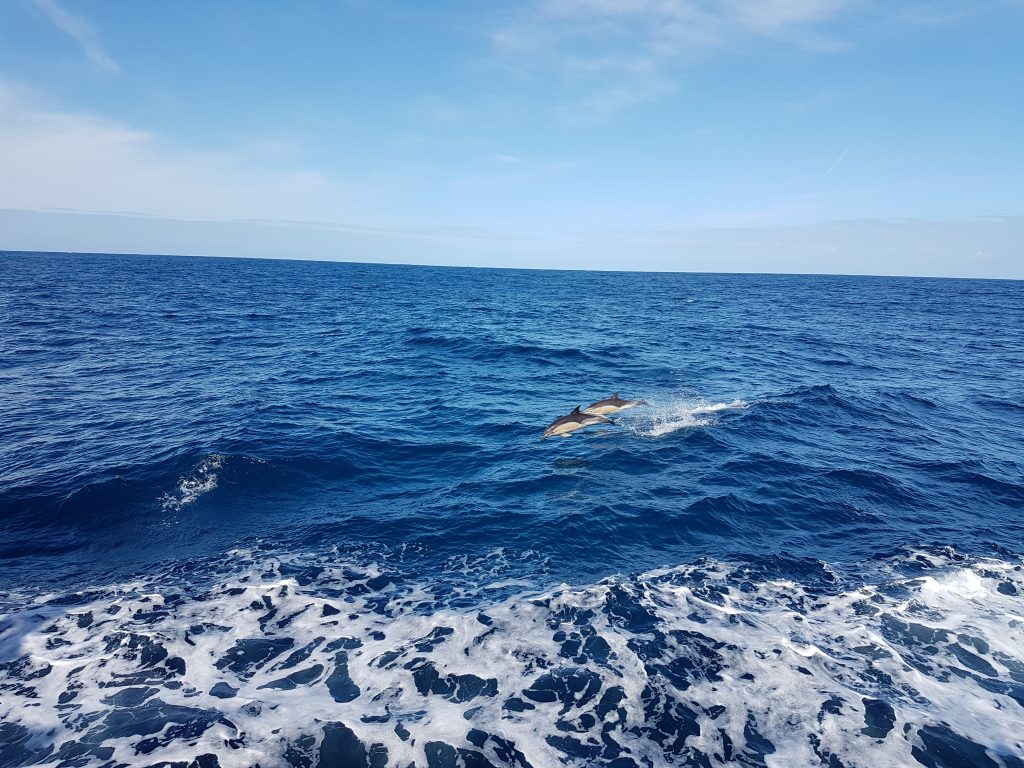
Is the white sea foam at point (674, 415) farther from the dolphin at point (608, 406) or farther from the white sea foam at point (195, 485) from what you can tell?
the white sea foam at point (195, 485)

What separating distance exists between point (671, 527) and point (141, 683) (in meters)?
11.6

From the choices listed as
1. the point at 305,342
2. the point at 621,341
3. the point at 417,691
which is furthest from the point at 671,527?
Answer: the point at 305,342

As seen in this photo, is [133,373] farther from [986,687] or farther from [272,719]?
[986,687]

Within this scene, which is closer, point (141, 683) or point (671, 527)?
point (141, 683)

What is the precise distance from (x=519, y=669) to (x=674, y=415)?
15324mm

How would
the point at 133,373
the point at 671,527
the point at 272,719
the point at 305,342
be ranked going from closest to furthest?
1. the point at 272,719
2. the point at 671,527
3. the point at 133,373
4. the point at 305,342

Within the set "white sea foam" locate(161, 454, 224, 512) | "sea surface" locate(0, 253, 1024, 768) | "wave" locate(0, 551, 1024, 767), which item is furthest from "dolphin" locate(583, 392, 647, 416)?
"white sea foam" locate(161, 454, 224, 512)

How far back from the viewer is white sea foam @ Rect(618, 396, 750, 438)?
20.1 metres

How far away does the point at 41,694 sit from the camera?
305 inches

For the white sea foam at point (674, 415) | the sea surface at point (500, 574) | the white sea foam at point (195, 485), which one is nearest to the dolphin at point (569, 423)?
the sea surface at point (500, 574)

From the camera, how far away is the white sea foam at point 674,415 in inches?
793

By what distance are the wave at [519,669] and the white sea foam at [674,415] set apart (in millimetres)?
9070

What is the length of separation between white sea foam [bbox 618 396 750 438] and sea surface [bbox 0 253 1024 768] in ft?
0.80

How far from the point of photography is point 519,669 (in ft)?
28.0
